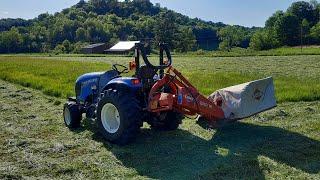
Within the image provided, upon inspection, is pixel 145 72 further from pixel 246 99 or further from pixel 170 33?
pixel 170 33

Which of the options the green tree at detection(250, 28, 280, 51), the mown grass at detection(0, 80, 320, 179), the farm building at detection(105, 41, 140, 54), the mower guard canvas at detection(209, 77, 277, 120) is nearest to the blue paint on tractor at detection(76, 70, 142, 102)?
the mown grass at detection(0, 80, 320, 179)

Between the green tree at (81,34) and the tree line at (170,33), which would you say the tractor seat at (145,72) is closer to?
the tree line at (170,33)

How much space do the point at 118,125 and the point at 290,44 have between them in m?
82.9

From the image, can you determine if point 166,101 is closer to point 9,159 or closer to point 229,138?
point 229,138

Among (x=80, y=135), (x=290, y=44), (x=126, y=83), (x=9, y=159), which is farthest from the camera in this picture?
(x=290, y=44)

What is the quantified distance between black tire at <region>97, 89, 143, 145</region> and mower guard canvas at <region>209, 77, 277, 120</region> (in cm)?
166

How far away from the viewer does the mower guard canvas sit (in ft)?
25.9

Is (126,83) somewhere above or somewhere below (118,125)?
above

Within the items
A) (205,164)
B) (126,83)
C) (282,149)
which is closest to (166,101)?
(126,83)

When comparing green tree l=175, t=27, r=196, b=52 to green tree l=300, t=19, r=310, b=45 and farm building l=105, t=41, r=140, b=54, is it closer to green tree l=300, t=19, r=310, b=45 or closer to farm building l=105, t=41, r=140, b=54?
green tree l=300, t=19, r=310, b=45

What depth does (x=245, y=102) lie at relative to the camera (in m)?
7.94

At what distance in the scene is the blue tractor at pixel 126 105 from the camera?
7.58m

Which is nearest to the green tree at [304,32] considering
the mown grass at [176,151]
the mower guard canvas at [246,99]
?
the mown grass at [176,151]

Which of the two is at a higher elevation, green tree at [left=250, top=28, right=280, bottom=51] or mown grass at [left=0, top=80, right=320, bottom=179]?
green tree at [left=250, top=28, right=280, bottom=51]
